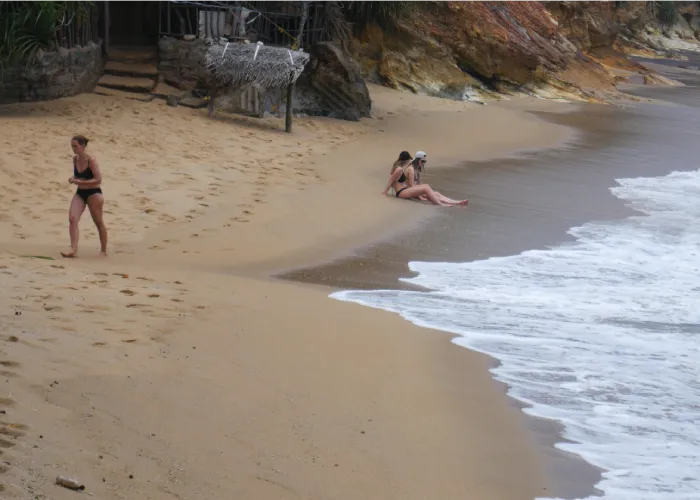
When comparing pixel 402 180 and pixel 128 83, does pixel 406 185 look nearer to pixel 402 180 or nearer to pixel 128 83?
pixel 402 180

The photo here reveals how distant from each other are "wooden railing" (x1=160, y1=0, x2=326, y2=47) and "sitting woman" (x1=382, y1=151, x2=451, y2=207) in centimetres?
573

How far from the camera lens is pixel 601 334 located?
805 cm

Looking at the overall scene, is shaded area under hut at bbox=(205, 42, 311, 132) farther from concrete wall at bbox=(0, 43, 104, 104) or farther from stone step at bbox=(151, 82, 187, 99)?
concrete wall at bbox=(0, 43, 104, 104)

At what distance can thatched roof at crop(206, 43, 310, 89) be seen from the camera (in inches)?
632

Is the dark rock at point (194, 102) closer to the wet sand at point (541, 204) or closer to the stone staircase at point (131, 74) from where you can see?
the stone staircase at point (131, 74)

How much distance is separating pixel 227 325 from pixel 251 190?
5629mm

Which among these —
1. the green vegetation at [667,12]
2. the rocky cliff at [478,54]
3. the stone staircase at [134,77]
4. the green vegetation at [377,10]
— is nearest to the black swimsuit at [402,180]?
the stone staircase at [134,77]

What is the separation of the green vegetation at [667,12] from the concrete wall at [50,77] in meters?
42.2

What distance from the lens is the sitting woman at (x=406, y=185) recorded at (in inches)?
509

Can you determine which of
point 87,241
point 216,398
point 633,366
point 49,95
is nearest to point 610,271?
point 633,366

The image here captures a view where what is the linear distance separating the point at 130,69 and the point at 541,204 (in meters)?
7.96

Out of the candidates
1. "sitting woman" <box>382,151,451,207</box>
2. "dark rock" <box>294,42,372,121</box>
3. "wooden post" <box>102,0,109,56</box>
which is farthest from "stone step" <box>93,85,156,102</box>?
"sitting woman" <box>382,151,451,207</box>

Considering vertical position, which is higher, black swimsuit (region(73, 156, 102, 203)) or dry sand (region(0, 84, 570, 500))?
black swimsuit (region(73, 156, 102, 203))

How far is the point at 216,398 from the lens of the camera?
18.2 feet
